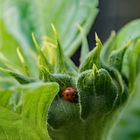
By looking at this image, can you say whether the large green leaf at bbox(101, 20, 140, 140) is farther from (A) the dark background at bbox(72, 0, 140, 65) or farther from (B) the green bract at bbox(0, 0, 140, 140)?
(A) the dark background at bbox(72, 0, 140, 65)

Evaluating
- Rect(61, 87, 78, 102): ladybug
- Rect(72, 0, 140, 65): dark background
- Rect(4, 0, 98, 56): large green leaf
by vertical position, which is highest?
Rect(61, 87, 78, 102): ladybug

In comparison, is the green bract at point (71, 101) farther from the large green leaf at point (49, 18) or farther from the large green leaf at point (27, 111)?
the large green leaf at point (49, 18)

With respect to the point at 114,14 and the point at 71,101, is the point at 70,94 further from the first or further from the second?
the point at 114,14

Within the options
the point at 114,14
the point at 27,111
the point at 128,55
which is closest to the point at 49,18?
the point at 128,55

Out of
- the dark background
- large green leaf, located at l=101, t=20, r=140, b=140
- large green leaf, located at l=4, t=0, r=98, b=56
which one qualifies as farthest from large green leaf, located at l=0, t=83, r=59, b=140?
the dark background

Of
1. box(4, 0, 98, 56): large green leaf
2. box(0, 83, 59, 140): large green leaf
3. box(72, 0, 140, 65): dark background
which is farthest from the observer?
box(72, 0, 140, 65): dark background

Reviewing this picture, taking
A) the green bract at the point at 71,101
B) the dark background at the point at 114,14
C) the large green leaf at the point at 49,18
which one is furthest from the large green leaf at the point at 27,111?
the dark background at the point at 114,14

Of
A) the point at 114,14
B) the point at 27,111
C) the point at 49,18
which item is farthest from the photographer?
the point at 114,14
